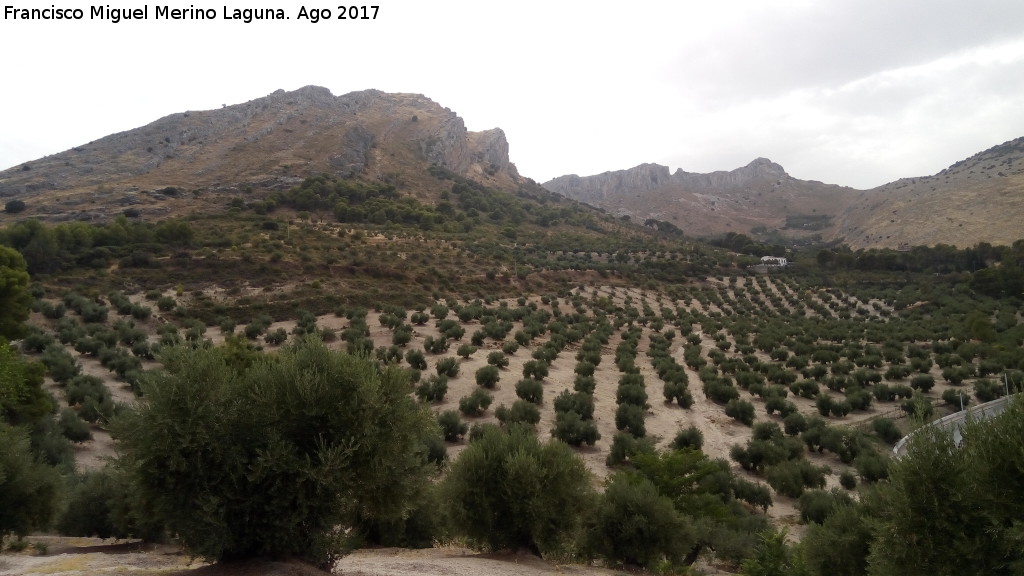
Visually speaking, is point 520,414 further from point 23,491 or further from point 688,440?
point 23,491

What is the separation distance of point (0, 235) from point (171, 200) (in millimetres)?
32802

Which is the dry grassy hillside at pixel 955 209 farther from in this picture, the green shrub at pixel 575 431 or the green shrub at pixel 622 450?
the green shrub at pixel 575 431

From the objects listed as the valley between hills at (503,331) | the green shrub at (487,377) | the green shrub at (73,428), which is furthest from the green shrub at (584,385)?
the green shrub at (73,428)

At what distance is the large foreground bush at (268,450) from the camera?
8.34m

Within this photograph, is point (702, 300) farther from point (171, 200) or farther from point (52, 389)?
point (171, 200)

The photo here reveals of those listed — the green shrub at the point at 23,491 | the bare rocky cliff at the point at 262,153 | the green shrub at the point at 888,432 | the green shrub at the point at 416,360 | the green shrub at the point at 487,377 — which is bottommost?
the green shrub at the point at 888,432

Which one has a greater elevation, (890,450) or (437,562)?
(437,562)

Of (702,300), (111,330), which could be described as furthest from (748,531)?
(702,300)

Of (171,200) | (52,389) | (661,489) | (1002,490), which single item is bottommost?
(661,489)

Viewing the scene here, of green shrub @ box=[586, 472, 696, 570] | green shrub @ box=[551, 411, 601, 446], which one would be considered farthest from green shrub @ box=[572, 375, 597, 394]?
green shrub @ box=[586, 472, 696, 570]

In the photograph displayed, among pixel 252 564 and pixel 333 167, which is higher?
pixel 333 167

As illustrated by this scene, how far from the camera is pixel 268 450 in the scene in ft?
27.6

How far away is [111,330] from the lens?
33438 mm

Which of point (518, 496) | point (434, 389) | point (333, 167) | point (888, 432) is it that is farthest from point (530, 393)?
point (333, 167)
